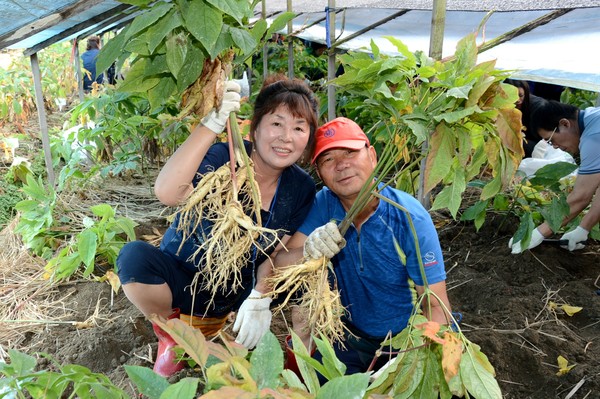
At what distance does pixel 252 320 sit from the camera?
1705 mm

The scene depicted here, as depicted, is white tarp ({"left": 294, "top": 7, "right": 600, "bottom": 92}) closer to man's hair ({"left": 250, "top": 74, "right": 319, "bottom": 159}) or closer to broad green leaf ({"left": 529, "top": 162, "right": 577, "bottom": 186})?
man's hair ({"left": 250, "top": 74, "right": 319, "bottom": 159})

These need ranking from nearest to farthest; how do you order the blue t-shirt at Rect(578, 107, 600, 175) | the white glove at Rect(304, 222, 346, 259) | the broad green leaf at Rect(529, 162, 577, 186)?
the white glove at Rect(304, 222, 346, 259)
the blue t-shirt at Rect(578, 107, 600, 175)
the broad green leaf at Rect(529, 162, 577, 186)

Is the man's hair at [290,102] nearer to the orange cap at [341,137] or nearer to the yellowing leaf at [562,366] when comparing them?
the orange cap at [341,137]

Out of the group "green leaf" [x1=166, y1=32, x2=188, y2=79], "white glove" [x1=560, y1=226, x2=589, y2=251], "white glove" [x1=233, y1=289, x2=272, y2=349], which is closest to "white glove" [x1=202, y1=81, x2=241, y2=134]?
"green leaf" [x1=166, y1=32, x2=188, y2=79]

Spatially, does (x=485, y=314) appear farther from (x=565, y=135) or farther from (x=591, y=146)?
(x=565, y=135)

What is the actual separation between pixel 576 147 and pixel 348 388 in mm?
2464

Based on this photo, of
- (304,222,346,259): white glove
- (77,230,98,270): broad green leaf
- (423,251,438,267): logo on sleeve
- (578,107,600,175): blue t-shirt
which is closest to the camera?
(304,222,346,259): white glove

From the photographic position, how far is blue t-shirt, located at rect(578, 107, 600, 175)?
91.9 inches

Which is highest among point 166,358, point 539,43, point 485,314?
point 539,43

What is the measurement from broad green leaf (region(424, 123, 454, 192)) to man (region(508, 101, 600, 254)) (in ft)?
4.85

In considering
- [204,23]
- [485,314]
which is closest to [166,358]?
[204,23]

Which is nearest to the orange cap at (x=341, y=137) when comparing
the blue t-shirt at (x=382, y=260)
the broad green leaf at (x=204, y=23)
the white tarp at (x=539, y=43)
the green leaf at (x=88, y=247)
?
the blue t-shirt at (x=382, y=260)

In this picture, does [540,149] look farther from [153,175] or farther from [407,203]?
[153,175]

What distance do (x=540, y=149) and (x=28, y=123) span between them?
5300mm
